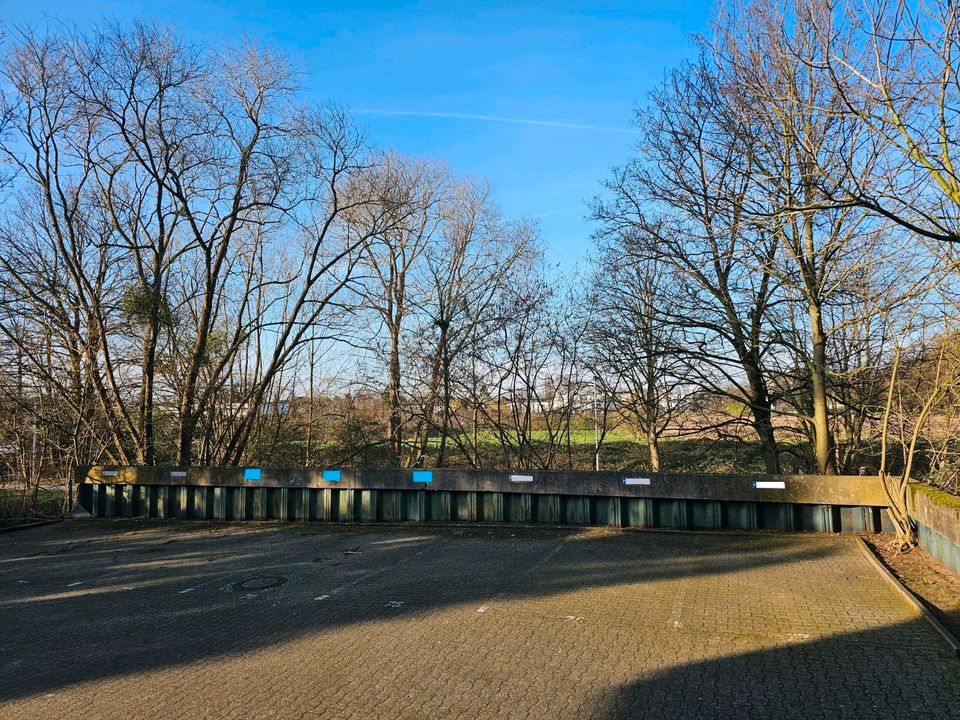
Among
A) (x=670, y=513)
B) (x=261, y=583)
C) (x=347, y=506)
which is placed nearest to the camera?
(x=261, y=583)

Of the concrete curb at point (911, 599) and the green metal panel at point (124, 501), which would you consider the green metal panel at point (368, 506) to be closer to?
the green metal panel at point (124, 501)

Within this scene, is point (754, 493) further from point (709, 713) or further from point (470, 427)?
point (470, 427)

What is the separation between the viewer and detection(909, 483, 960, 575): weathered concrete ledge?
6.66 m

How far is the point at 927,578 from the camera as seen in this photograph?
6.98 m

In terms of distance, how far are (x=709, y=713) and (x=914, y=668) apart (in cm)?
176

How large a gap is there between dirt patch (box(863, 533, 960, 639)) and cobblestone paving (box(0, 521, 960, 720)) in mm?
289

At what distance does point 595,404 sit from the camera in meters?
17.7

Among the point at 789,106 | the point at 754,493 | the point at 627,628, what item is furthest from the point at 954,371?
the point at 627,628

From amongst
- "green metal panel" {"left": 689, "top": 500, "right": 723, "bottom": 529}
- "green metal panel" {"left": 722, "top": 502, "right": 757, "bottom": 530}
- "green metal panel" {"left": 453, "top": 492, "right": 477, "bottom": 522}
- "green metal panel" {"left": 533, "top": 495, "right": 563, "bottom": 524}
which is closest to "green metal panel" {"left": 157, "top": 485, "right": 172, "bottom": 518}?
"green metal panel" {"left": 453, "top": 492, "right": 477, "bottom": 522}

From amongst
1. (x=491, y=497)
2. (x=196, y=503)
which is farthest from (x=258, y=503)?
(x=491, y=497)

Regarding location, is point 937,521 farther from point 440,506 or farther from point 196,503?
point 196,503

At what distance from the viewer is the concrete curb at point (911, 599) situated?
197 inches

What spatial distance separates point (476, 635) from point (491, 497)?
5954 mm

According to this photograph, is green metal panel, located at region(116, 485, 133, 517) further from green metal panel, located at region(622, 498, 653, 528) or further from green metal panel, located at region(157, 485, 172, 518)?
green metal panel, located at region(622, 498, 653, 528)
